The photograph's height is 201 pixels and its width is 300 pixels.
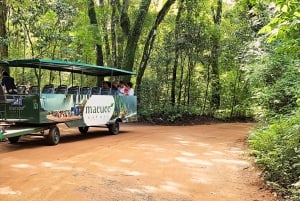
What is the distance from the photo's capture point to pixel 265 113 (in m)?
11.6

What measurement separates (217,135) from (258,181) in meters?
7.59

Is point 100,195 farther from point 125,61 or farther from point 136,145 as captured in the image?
point 125,61

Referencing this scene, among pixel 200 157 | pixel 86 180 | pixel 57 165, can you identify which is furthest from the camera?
pixel 200 157

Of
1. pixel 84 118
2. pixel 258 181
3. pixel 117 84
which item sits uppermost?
pixel 117 84

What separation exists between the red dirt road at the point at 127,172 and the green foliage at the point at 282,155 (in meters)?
0.36

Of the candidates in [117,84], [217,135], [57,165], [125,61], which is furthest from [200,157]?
[125,61]

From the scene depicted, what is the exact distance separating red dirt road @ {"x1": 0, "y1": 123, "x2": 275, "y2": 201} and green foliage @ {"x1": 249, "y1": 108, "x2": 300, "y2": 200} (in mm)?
359

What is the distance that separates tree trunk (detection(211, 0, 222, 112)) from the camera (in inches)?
913

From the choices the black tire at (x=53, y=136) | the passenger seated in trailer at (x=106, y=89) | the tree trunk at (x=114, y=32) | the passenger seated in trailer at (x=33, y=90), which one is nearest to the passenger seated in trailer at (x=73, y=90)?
the passenger seated in trailer at (x=33, y=90)

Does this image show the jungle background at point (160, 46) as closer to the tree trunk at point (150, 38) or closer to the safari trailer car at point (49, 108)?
the tree trunk at point (150, 38)

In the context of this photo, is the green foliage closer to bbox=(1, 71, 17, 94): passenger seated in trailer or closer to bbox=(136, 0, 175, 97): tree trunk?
bbox=(1, 71, 17, 94): passenger seated in trailer

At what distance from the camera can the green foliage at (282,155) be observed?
23.0 feet

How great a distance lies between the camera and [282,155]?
7.52m

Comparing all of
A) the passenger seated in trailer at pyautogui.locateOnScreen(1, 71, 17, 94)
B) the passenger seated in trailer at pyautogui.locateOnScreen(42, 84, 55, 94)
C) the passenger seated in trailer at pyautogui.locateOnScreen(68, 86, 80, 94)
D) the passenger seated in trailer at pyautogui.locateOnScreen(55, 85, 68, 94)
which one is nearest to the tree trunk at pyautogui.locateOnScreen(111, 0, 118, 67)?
the passenger seated in trailer at pyautogui.locateOnScreen(68, 86, 80, 94)
